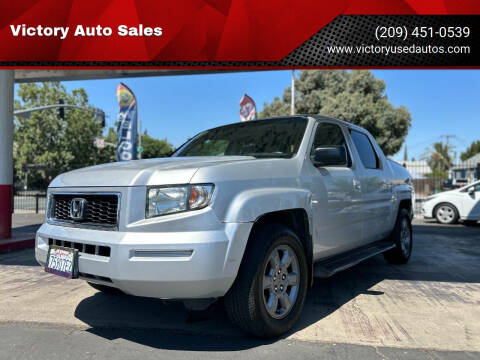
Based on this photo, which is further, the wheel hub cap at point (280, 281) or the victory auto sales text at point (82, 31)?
the victory auto sales text at point (82, 31)

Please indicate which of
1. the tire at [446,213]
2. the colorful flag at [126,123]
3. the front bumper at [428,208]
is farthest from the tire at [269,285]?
the colorful flag at [126,123]

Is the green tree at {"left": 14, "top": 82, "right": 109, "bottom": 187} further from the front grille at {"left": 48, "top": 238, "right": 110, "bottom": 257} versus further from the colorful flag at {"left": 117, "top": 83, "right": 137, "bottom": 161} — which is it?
the front grille at {"left": 48, "top": 238, "right": 110, "bottom": 257}

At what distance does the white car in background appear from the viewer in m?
11.5

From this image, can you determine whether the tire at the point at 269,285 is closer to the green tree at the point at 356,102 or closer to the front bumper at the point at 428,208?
the front bumper at the point at 428,208

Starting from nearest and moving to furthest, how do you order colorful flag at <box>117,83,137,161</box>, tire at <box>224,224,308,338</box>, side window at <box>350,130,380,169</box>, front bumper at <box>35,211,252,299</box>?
front bumper at <box>35,211,252,299</box> → tire at <box>224,224,308,338</box> → side window at <box>350,130,380,169</box> → colorful flag at <box>117,83,137,161</box>

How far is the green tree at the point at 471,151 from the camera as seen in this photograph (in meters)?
78.3

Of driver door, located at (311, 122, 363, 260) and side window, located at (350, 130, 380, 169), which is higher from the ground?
side window, located at (350, 130, 380, 169)

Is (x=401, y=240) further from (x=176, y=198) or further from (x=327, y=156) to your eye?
(x=176, y=198)

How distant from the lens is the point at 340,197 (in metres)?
3.96

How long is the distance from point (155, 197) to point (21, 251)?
5.50m

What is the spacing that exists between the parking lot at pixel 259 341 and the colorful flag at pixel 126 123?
11850 mm

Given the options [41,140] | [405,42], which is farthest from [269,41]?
[41,140]

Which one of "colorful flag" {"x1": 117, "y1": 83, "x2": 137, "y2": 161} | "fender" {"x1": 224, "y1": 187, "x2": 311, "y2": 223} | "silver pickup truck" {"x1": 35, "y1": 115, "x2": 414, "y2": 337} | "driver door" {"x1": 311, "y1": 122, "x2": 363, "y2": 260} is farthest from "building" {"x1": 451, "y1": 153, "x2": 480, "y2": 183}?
"fender" {"x1": 224, "y1": 187, "x2": 311, "y2": 223}

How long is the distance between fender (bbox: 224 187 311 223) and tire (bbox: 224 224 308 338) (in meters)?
0.19
